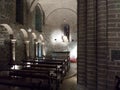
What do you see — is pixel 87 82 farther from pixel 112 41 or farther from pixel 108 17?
pixel 108 17

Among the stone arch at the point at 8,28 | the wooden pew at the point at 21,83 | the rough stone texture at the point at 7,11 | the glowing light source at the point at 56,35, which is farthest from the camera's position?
the glowing light source at the point at 56,35

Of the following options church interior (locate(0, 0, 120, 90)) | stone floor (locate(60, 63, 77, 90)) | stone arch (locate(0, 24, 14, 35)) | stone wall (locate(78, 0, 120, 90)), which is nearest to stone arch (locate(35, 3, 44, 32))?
church interior (locate(0, 0, 120, 90))

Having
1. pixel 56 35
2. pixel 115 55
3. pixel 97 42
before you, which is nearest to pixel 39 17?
pixel 56 35

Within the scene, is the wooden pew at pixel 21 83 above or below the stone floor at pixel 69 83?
above

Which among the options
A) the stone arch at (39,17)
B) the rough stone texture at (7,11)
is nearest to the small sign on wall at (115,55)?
the rough stone texture at (7,11)

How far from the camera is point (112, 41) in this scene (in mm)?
4734

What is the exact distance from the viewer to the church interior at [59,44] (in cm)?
480

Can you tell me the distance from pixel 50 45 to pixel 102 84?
2158cm

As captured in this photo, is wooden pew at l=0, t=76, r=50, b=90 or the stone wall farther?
wooden pew at l=0, t=76, r=50, b=90

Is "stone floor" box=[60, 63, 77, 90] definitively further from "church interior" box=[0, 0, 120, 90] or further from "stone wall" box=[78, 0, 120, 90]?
"stone wall" box=[78, 0, 120, 90]

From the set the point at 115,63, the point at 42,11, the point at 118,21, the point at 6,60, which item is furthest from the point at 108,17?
the point at 42,11

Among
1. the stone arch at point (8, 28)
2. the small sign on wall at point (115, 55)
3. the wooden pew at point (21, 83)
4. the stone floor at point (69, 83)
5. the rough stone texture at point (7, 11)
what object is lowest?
the stone floor at point (69, 83)

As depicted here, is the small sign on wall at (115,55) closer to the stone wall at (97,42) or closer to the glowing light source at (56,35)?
the stone wall at (97,42)

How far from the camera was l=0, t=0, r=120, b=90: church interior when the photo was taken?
15.7ft
